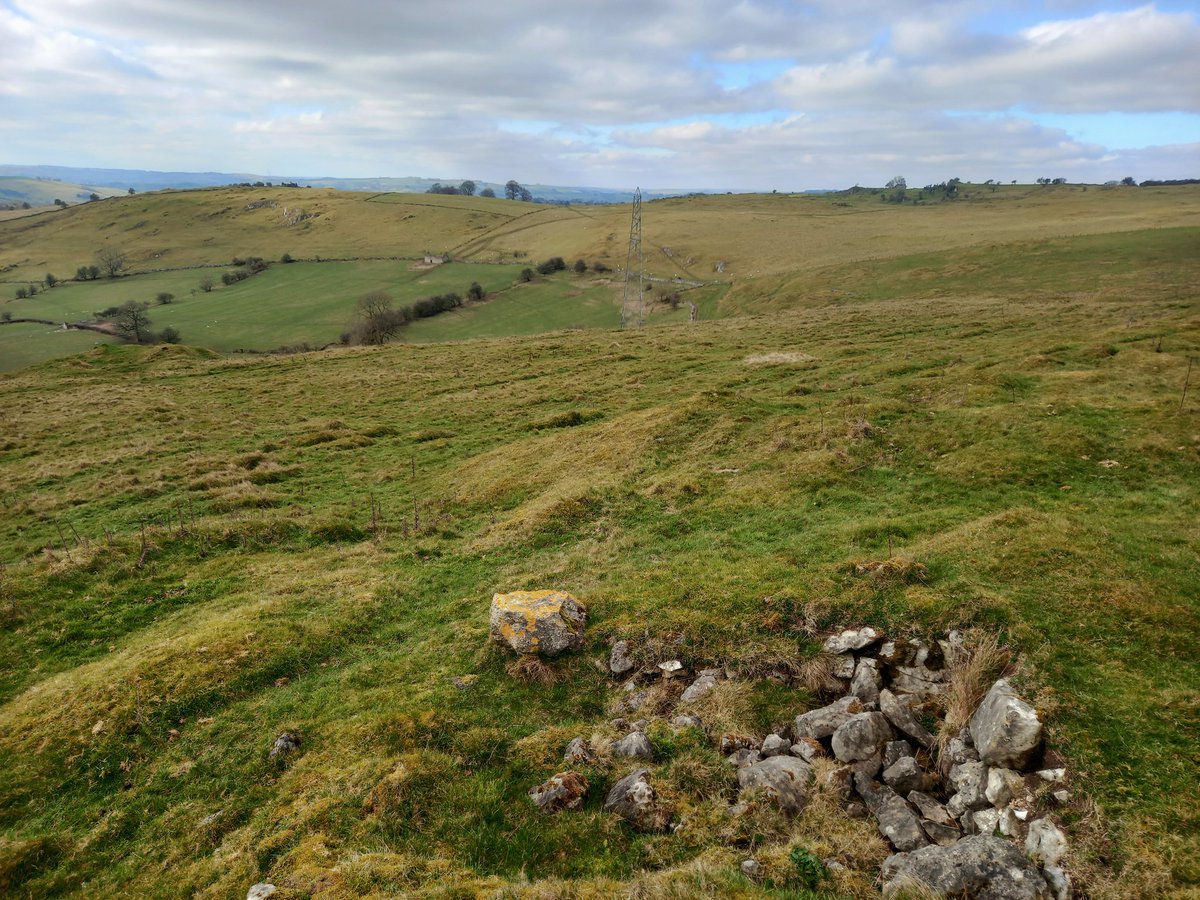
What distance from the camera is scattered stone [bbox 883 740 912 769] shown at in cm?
856

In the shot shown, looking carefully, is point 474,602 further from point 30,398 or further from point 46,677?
point 30,398

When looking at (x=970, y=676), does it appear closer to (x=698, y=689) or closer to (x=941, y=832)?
(x=941, y=832)

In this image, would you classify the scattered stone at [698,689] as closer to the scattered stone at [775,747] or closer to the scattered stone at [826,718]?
the scattered stone at [775,747]

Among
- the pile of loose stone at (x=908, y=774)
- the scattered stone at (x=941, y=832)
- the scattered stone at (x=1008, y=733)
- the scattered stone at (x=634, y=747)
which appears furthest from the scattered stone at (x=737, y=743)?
the scattered stone at (x=1008, y=733)

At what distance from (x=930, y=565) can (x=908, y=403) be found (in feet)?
49.6

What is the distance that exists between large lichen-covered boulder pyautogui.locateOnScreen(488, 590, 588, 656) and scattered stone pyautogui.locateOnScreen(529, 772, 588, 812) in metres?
3.56

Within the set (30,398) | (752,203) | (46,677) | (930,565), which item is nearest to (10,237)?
(30,398)

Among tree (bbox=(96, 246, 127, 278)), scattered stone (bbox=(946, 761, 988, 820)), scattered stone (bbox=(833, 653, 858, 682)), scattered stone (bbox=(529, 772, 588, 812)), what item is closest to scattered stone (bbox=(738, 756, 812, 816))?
scattered stone (bbox=(946, 761, 988, 820))

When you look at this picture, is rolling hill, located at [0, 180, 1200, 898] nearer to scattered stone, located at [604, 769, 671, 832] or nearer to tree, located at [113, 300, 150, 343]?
scattered stone, located at [604, 769, 671, 832]

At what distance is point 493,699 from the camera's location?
11391 mm

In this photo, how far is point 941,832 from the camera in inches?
295

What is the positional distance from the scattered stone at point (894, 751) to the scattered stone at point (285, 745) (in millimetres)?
9608

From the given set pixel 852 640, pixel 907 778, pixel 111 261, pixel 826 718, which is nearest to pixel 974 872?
pixel 907 778

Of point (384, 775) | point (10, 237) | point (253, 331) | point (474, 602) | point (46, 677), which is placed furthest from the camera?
point (10, 237)
